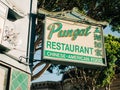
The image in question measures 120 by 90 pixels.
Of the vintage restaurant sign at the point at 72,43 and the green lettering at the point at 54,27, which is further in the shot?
the green lettering at the point at 54,27

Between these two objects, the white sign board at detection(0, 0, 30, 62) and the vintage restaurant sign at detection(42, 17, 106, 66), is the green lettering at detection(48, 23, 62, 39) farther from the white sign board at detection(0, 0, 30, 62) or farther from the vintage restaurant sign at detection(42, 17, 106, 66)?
the white sign board at detection(0, 0, 30, 62)

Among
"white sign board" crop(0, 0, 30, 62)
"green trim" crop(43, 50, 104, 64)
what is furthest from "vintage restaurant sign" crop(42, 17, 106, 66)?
"white sign board" crop(0, 0, 30, 62)

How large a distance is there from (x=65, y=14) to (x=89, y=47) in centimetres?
173

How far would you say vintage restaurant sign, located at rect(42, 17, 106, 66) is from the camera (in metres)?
11.1

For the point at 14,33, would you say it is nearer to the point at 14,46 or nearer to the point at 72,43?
the point at 14,46

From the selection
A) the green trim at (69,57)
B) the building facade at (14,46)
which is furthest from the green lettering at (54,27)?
the building facade at (14,46)

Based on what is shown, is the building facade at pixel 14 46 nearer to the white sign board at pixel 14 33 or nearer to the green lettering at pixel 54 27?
the white sign board at pixel 14 33

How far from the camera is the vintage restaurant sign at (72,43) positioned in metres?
11.1

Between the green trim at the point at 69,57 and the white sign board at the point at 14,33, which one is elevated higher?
the white sign board at the point at 14,33

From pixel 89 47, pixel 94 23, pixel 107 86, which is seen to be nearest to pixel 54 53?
pixel 89 47

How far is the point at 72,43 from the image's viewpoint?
1162 cm

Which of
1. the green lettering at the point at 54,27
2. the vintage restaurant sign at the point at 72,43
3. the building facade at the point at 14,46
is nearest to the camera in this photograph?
the building facade at the point at 14,46

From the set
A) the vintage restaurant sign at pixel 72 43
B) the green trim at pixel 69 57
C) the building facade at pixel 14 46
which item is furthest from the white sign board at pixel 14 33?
the green trim at pixel 69 57

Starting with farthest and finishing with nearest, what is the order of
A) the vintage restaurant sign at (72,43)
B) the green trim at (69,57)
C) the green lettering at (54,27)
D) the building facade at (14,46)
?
the green lettering at (54,27), the vintage restaurant sign at (72,43), the green trim at (69,57), the building facade at (14,46)
